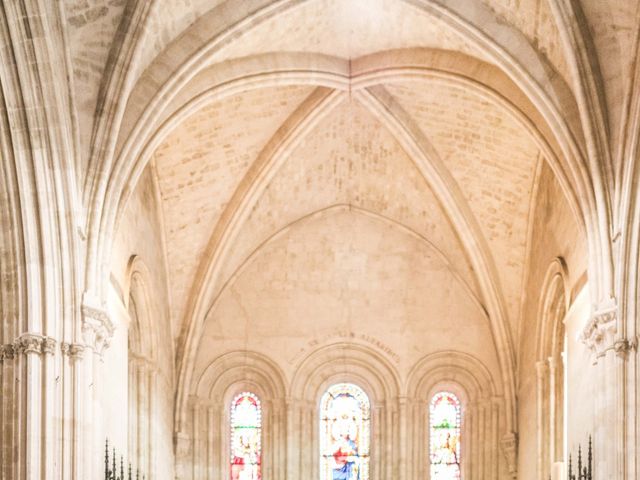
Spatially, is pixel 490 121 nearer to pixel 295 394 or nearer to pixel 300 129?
pixel 300 129

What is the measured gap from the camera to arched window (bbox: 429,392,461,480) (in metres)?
34.4

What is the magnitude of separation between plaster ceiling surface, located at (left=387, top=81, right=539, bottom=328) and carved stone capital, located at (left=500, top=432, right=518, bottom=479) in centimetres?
211

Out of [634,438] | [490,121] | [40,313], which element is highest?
[490,121]

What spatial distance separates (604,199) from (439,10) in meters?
3.76

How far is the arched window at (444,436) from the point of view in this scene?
34.4 meters

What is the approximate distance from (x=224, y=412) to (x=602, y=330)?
1002cm

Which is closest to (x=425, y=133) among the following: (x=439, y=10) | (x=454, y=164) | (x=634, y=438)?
(x=454, y=164)

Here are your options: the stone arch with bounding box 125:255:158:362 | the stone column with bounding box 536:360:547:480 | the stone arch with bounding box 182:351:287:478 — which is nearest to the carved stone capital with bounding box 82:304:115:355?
the stone arch with bounding box 125:255:158:362

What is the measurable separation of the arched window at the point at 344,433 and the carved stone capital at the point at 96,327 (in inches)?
331

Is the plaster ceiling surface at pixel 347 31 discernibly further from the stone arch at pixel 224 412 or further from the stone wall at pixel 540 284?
the stone arch at pixel 224 412

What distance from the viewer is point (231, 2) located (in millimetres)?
28281

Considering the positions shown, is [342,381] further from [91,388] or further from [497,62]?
[91,388]

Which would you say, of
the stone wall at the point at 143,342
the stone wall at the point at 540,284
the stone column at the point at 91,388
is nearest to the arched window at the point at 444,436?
the stone wall at the point at 540,284

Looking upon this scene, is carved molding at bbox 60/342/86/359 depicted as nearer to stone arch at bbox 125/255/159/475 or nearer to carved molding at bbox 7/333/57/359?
carved molding at bbox 7/333/57/359
